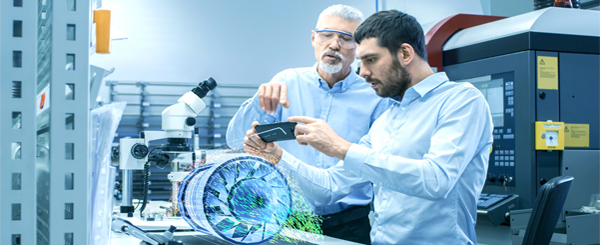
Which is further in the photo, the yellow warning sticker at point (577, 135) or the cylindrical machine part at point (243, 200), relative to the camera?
the yellow warning sticker at point (577, 135)

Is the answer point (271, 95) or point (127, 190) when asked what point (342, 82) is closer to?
point (271, 95)

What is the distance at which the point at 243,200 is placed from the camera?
1.42 m

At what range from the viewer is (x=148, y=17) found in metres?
7.39

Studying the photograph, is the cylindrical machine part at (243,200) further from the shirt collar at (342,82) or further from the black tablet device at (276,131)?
the shirt collar at (342,82)

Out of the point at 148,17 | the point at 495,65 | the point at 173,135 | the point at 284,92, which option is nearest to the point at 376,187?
the point at 284,92

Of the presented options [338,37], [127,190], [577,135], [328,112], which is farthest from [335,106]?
[577,135]

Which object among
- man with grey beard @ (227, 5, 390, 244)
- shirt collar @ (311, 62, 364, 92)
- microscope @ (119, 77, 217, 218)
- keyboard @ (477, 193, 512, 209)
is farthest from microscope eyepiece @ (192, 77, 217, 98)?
keyboard @ (477, 193, 512, 209)

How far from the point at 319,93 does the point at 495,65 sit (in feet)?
4.86

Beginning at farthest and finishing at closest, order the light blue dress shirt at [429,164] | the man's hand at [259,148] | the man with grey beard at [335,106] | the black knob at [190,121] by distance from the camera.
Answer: the black knob at [190,121]
the man with grey beard at [335,106]
the man's hand at [259,148]
the light blue dress shirt at [429,164]

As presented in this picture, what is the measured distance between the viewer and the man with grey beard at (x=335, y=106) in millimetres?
2135

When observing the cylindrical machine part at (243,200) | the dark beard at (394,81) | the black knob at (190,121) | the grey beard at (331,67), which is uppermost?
the grey beard at (331,67)
